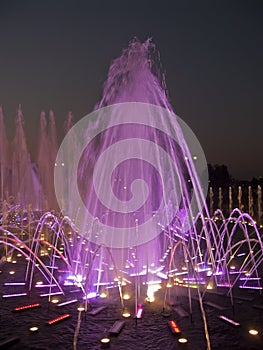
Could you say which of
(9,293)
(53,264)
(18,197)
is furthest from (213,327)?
(18,197)

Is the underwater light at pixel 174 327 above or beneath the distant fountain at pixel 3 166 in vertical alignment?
beneath

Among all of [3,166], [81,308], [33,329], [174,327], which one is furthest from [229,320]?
[3,166]

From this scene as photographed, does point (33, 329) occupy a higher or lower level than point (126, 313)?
lower

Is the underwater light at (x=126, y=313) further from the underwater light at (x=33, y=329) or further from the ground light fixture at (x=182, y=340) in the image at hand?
the underwater light at (x=33, y=329)

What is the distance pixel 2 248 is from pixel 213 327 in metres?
12.0

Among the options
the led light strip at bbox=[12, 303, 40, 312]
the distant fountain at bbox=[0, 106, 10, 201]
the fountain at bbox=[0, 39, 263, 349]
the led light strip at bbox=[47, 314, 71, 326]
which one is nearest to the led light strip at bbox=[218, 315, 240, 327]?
the fountain at bbox=[0, 39, 263, 349]

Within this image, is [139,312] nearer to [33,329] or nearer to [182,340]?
[182,340]

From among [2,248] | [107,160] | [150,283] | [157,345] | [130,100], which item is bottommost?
[157,345]

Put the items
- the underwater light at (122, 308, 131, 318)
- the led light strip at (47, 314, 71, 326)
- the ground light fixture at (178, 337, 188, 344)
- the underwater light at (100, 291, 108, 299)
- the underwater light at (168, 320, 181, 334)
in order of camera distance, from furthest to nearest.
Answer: the underwater light at (100, 291, 108, 299)
the underwater light at (122, 308, 131, 318)
the led light strip at (47, 314, 71, 326)
the underwater light at (168, 320, 181, 334)
the ground light fixture at (178, 337, 188, 344)

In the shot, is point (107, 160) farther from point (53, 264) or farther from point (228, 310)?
point (228, 310)

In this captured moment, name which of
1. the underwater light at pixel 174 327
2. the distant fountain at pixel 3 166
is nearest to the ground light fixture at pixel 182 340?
→ the underwater light at pixel 174 327

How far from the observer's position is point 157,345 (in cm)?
663

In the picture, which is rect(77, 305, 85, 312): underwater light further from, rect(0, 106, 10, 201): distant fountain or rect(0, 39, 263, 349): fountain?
rect(0, 106, 10, 201): distant fountain

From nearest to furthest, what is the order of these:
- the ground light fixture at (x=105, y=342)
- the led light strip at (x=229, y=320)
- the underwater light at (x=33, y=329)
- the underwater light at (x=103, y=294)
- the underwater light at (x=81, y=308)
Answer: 1. the ground light fixture at (x=105, y=342)
2. the underwater light at (x=33, y=329)
3. the led light strip at (x=229, y=320)
4. the underwater light at (x=81, y=308)
5. the underwater light at (x=103, y=294)
